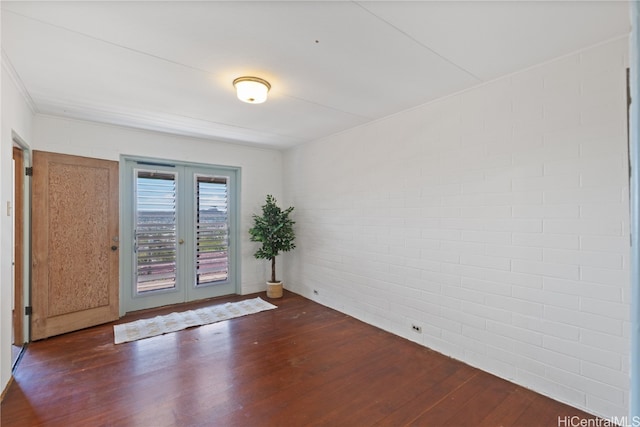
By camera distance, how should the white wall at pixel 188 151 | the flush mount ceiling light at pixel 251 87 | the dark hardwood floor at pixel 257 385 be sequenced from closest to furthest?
the dark hardwood floor at pixel 257 385, the flush mount ceiling light at pixel 251 87, the white wall at pixel 188 151

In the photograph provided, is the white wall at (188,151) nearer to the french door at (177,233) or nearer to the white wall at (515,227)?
the french door at (177,233)

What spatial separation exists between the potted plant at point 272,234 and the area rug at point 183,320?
405 millimetres

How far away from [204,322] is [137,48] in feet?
10.2

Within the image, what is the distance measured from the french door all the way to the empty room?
0.15 ft

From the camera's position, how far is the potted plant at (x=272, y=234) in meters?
4.87

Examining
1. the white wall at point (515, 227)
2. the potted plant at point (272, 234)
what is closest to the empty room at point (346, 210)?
the white wall at point (515, 227)

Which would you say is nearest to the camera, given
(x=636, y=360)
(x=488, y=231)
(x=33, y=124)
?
(x=636, y=360)

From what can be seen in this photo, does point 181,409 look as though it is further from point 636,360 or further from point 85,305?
point 636,360

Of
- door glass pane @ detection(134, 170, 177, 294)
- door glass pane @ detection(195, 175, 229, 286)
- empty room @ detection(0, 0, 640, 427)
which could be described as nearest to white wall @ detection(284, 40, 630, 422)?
empty room @ detection(0, 0, 640, 427)

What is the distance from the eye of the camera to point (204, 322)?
3.93 m

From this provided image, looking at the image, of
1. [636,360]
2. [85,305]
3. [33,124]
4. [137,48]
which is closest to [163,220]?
[85,305]

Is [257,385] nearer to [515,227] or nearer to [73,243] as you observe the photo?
[515,227]

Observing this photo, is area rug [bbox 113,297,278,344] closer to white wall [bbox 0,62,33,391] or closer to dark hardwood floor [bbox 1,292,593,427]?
dark hardwood floor [bbox 1,292,593,427]

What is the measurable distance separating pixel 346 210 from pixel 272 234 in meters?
1.32
